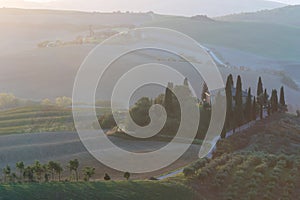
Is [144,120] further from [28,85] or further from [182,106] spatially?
[28,85]

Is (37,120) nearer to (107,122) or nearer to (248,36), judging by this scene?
(107,122)

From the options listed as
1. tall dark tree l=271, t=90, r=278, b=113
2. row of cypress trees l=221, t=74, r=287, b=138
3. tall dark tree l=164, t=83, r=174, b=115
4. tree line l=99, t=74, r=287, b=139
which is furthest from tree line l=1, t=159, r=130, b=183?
tall dark tree l=271, t=90, r=278, b=113

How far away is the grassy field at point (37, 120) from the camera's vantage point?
128 ft

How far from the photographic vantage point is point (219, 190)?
71.2ft

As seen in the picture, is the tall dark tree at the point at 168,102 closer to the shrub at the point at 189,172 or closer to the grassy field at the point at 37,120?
the grassy field at the point at 37,120

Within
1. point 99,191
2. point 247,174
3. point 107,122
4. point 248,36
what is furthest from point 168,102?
point 248,36

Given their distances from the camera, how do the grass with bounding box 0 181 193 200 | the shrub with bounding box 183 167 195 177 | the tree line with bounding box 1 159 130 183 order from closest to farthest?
the grass with bounding box 0 181 193 200 → the shrub with bounding box 183 167 195 177 → the tree line with bounding box 1 159 130 183

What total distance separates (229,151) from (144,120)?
8838mm

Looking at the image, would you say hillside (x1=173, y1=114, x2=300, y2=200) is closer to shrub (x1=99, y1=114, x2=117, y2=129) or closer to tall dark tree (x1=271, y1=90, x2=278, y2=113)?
shrub (x1=99, y1=114, x2=117, y2=129)

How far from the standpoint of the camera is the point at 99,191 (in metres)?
20.0

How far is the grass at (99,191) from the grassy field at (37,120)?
1810cm

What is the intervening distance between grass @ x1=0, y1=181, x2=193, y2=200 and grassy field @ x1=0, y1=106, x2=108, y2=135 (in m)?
A: 18.1

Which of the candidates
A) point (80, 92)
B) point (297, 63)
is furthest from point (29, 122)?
point (297, 63)

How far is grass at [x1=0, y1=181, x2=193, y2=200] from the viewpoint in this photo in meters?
19.1
